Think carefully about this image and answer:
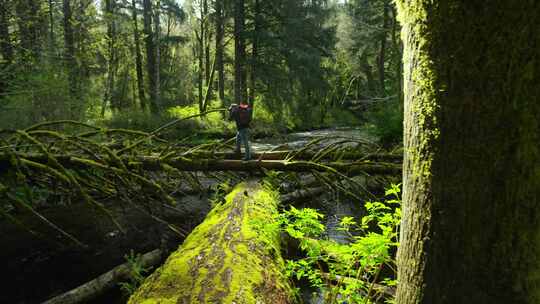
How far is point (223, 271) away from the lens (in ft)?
9.30

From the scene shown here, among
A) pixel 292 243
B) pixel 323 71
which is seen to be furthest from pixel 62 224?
pixel 323 71

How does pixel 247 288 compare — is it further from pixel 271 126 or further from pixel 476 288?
pixel 271 126

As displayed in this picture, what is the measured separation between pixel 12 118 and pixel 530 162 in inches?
480

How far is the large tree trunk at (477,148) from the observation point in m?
1.18

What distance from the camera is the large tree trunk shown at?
3.89 ft

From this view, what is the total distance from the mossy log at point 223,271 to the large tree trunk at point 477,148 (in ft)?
5.09

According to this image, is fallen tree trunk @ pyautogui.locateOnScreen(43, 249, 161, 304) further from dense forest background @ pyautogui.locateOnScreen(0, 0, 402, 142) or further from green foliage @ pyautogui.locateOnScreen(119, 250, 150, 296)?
dense forest background @ pyautogui.locateOnScreen(0, 0, 402, 142)

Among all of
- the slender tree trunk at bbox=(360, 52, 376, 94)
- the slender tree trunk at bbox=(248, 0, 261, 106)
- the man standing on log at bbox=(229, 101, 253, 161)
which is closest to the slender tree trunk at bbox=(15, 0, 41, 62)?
the man standing on log at bbox=(229, 101, 253, 161)

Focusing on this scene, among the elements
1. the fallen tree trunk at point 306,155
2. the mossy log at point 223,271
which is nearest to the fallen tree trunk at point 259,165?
the fallen tree trunk at point 306,155

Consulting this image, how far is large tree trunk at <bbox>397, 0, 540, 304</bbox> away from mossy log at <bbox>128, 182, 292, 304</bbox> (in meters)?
1.55

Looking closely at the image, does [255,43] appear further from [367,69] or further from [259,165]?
[259,165]

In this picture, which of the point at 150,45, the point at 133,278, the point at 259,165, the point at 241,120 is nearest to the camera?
the point at 133,278

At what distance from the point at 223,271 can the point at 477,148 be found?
223 cm

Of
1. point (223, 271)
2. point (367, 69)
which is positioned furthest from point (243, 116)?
point (367, 69)
